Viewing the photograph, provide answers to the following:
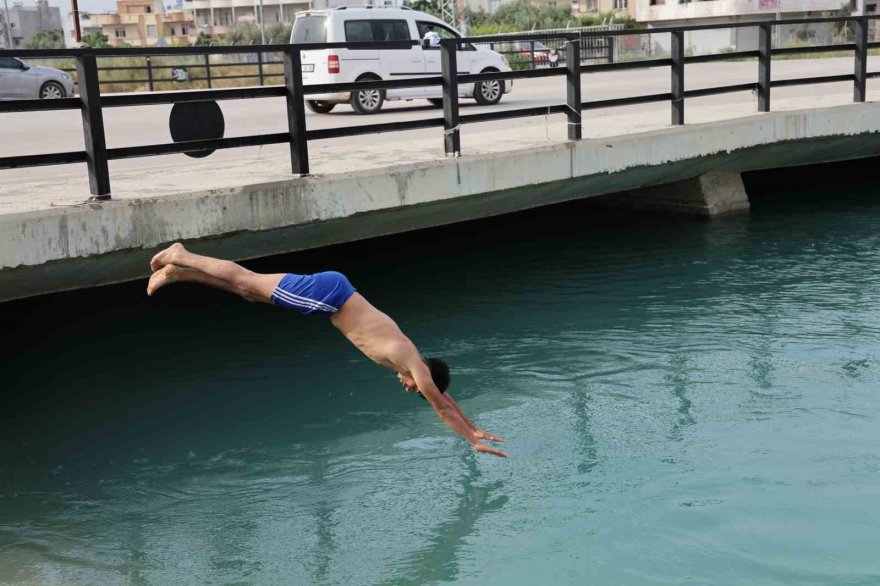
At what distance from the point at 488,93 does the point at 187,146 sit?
1199 centimetres

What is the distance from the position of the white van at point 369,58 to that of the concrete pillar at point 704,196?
163 inches

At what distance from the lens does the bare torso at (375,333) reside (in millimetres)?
5809

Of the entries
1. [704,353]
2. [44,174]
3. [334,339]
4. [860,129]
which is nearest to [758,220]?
[860,129]

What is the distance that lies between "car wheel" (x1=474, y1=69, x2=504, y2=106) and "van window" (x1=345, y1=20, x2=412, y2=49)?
160 centimetres

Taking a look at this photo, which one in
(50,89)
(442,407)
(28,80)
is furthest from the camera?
(50,89)

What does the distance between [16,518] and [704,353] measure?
5.83m

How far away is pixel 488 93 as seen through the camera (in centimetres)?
1942

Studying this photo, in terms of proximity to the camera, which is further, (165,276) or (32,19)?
(32,19)

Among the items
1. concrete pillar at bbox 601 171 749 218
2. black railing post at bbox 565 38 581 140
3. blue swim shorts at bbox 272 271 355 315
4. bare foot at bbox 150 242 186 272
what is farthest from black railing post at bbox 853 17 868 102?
bare foot at bbox 150 242 186 272

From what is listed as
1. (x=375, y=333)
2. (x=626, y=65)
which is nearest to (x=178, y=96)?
(x=375, y=333)

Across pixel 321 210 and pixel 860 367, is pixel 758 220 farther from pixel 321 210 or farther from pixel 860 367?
pixel 321 210

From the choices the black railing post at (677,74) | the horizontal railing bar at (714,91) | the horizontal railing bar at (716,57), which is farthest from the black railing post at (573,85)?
the horizontal railing bar at (716,57)

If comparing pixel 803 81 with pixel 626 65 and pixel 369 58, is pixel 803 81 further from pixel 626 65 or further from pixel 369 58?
pixel 369 58

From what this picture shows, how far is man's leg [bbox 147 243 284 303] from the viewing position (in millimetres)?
5844
